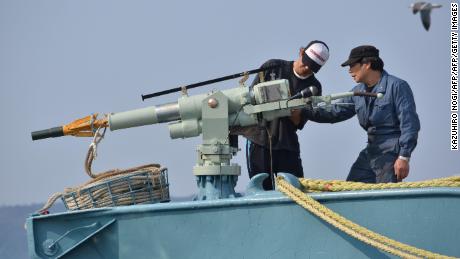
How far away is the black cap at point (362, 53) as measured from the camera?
474 inches

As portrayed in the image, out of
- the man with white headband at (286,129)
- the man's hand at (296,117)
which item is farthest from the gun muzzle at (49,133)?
the man's hand at (296,117)

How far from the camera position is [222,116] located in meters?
11.3

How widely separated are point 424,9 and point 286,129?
2629mm

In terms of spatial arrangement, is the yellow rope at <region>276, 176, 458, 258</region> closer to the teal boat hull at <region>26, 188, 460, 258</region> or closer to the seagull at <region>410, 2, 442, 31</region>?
the teal boat hull at <region>26, 188, 460, 258</region>

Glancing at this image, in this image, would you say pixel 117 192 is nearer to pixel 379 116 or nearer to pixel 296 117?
pixel 296 117

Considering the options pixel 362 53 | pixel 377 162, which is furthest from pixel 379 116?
pixel 362 53

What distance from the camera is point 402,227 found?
1023 cm

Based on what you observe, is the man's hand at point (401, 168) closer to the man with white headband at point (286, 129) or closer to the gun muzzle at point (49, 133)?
the man with white headband at point (286, 129)

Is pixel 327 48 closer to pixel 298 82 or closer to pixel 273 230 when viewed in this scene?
pixel 298 82

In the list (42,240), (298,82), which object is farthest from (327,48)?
(42,240)

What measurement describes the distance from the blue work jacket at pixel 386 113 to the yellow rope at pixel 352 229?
53.0 inches

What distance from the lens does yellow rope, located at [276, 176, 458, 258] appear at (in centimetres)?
994

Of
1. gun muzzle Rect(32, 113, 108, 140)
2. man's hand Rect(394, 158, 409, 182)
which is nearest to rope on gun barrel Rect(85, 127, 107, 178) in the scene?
gun muzzle Rect(32, 113, 108, 140)

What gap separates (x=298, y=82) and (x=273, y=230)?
2288 mm
